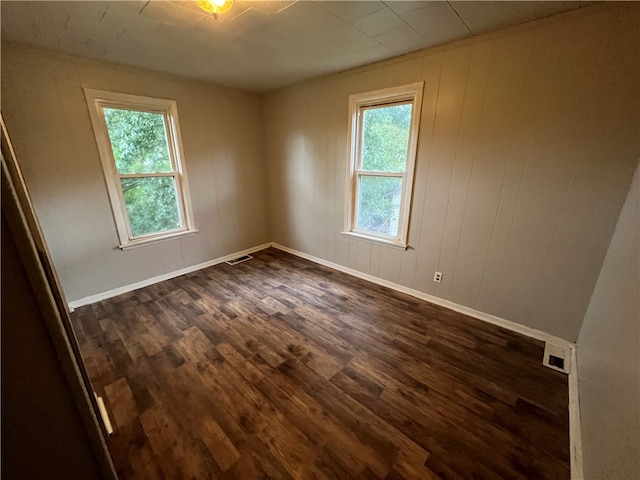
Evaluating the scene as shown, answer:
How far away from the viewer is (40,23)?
69.3 inches

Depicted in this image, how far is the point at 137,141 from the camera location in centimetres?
281

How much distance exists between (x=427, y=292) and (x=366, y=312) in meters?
0.73

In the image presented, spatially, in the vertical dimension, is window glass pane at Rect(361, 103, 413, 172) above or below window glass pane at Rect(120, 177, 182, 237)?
above

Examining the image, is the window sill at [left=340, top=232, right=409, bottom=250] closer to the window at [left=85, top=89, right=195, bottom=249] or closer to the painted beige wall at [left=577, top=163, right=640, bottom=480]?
the painted beige wall at [left=577, top=163, right=640, bottom=480]

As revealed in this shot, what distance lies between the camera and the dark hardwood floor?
1.29 m

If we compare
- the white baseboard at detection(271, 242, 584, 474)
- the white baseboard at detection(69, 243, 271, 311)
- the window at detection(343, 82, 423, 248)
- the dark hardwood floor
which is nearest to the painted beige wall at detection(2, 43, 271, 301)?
the white baseboard at detection(69, 243, 271, 311)

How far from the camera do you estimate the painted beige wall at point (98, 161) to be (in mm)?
2168

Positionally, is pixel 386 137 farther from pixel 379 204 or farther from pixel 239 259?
pixel 239 259

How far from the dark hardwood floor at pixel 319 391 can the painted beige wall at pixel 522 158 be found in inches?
18.0

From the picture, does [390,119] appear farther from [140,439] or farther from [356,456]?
[140,439]

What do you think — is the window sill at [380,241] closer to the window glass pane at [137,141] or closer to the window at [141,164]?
the window at [141,164]

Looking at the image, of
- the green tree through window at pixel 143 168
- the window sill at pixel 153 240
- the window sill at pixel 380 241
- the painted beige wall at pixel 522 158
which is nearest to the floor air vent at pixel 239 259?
the window sill at pixel 153 240

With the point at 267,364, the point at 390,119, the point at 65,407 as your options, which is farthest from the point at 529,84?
the point at 65,407

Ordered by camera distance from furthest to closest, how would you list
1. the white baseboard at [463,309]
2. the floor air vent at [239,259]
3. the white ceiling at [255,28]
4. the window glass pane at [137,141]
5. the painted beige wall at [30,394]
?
the floor air vent at [239,259] → the window glass pane at [137,141] → the white baseboard at [463,309] → the white ceiling at [255,28] → the painted beige wall at [30,394]
